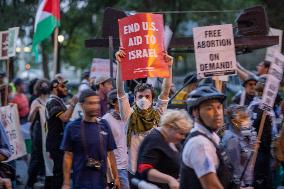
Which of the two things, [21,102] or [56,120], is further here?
[21,102]

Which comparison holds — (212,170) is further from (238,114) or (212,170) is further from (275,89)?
(275,89)

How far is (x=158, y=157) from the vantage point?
564 centimetres

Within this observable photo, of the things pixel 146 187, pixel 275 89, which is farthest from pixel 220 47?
pixel 146 187

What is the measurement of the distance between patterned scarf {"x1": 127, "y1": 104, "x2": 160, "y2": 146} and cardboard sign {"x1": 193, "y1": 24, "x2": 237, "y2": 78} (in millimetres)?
1447

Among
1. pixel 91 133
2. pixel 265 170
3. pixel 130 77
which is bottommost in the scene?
pixel 265 170

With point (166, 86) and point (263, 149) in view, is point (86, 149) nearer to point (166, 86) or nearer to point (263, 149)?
point (166, 86)

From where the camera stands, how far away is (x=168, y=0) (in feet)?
83.5

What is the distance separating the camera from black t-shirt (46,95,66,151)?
981 cm

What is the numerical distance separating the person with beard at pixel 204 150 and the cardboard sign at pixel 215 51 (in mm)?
3732

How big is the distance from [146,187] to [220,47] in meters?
3.97

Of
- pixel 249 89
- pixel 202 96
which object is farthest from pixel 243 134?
pixel 249 89

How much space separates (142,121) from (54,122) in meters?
2.81

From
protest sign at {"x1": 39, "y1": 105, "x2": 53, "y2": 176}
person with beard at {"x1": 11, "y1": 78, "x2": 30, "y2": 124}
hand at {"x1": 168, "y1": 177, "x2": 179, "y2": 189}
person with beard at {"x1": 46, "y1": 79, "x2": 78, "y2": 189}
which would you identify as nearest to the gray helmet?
hand at {"x1": 168, "y1": 177, "x2": 179, "y2": 189}

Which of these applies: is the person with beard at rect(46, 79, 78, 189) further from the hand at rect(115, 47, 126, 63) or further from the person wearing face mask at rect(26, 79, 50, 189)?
the hand at rect(115, 47, 126, 63)
